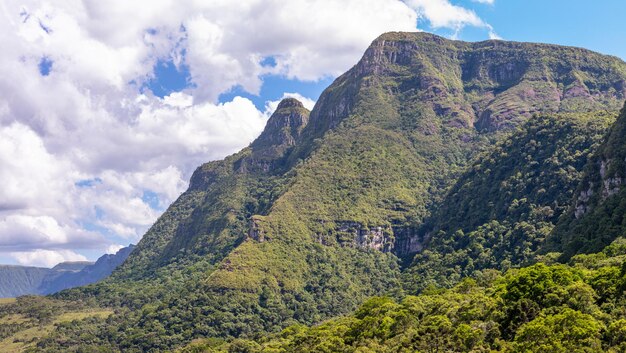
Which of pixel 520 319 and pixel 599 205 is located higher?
pixel 599 205

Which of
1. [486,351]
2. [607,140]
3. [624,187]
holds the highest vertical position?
[607,140]

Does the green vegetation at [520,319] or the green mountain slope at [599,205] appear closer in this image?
the green vegetation at [520,319]

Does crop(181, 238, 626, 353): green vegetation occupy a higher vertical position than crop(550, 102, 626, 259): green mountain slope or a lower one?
lower

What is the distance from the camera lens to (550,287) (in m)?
91.8

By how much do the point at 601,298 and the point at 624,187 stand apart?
72644mm

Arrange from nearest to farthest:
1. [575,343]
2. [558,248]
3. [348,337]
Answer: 1. [575,343]
2. [348,337]
3. [558,248]

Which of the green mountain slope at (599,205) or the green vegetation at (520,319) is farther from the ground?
the green mountain slope at (599,205)

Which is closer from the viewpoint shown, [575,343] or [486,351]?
[575,343]

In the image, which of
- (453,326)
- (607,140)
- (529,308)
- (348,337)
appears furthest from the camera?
(607,140)

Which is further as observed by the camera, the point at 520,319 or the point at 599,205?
the point at 599,205

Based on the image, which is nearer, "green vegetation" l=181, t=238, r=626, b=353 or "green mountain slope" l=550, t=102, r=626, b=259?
"green vegetation" l=181, t=238, r=626, b=353

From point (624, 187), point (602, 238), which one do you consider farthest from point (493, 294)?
point (624, 187)

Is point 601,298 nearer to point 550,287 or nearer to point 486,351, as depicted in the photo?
point 550,287

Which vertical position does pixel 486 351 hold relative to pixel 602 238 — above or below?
below
